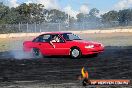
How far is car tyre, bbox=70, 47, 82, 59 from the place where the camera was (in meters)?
19.7

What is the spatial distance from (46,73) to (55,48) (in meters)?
7.11

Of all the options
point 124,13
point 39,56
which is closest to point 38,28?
point 39,56

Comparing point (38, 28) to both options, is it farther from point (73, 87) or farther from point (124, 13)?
point (124, 13)

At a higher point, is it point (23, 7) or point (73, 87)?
point (23, 7)

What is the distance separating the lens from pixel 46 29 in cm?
6750

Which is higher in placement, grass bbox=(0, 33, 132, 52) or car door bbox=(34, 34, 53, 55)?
car door bbox=(34, 34, 53, 55)

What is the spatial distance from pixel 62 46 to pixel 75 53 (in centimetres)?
91

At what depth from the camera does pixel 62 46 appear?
20.4m

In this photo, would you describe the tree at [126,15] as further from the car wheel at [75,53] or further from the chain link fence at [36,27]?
the car wheel at [75,53]

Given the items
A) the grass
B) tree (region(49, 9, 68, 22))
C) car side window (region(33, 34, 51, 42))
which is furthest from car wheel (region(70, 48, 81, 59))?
tree (region(49, 9, 68, 22))

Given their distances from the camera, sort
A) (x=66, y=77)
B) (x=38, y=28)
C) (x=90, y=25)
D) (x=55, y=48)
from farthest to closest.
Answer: (x=90, y=25), (x=38, y=28), (x=55, y=48), (x=66, y=77)

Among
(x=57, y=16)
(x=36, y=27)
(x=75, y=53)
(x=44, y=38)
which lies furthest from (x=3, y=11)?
(x=75, y=53)

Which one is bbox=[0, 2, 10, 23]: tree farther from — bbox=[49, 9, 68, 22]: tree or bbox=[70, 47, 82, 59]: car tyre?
bbox=[70, 47, 82, 59]: car tyre

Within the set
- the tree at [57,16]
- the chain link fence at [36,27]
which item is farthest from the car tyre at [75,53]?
the tree at [57,16]
